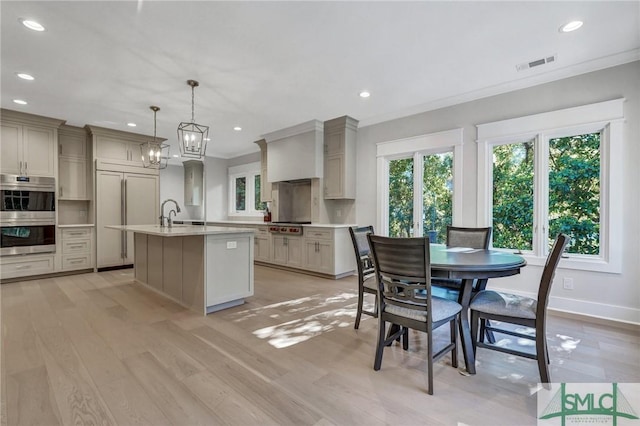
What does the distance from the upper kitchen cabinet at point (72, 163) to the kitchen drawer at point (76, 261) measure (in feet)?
3.55

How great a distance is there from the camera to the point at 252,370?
208 cm

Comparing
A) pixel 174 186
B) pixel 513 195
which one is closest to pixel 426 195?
pixel 513 195

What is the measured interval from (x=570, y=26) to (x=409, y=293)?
267cm

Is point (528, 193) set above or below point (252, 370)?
above

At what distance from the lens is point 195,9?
229 cm

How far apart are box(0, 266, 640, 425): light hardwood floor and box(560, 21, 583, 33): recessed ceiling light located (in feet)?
8.88

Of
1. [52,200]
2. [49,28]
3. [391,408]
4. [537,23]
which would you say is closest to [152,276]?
[52,200]

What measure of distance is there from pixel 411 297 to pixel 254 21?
2479 mm

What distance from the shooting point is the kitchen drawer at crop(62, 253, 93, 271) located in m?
5.10

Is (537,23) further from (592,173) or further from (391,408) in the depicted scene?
(391,408)

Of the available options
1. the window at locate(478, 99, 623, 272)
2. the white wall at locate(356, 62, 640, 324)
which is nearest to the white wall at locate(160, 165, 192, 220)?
the white wall at locate(356, 62, 640, 324)

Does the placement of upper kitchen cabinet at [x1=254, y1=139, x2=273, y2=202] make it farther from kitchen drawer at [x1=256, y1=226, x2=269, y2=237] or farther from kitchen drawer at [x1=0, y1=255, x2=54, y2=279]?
kitchen drawer at [x1=0, y1=255, x2=54, y2=279]

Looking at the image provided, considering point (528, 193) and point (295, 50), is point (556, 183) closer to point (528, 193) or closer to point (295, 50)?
point (528, 193)

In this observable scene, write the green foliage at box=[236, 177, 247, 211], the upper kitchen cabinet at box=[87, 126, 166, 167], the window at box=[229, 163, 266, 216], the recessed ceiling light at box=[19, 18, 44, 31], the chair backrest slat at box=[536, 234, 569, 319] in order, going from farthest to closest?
the green foliage at box=[236, 177, 247, 211]
the window at box=[229, 163, 266, 216]
the upper kitchen cabinet at box=[87, 126, 166, 167]
the recessed ceiling light at box=[19, 18, 44, 31]
the chair backrest slat at box=[536, 234, 569, 319]
